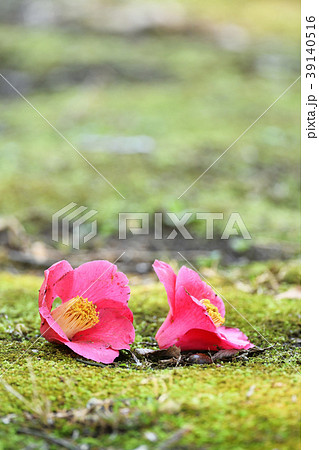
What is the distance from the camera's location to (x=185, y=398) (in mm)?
1519

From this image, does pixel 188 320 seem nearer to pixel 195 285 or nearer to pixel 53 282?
pixel 195 285

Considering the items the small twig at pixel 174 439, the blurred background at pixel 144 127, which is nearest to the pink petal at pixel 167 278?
the small twig at pixel 174 439

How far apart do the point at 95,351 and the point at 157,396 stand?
1.35 ft

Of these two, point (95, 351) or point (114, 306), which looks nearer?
point (95, 351)

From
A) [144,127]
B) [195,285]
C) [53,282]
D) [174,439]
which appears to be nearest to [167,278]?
[195,285]

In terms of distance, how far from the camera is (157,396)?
1554 millimetres

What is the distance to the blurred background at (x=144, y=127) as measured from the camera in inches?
168

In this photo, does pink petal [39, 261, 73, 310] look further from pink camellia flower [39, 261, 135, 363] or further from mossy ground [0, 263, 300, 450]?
mossy ground [0, 263, 300, 450]

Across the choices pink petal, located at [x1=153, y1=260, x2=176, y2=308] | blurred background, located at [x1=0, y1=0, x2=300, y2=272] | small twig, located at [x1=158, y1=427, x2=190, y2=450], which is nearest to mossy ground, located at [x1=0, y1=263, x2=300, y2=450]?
small twig, located at [x1=158, y1=427, x2=190, y2=450]

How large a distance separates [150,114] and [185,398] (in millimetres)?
5548

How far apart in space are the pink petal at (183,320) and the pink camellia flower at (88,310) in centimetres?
13

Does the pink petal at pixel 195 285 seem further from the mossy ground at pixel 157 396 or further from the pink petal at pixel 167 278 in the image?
the mossy ground at pixel 157 396

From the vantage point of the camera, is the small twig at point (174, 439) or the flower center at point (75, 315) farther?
the flower center at point (75, 315)

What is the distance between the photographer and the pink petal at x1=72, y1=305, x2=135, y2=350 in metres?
1.95
